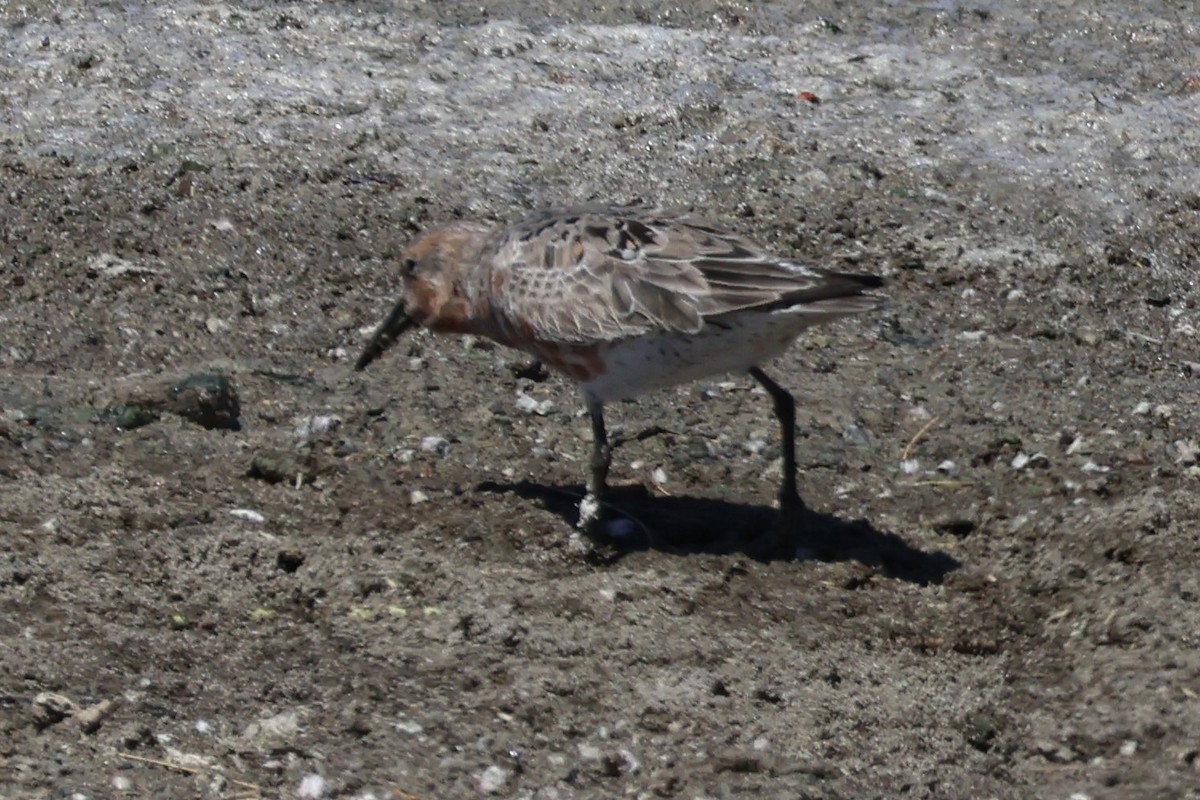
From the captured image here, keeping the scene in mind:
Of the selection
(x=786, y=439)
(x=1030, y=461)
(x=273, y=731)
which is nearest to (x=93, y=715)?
(x=273, y=731)

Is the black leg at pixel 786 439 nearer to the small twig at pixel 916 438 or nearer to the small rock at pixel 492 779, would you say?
the small twig at pixel 916 438

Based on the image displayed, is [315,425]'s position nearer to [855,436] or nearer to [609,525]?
[609,525]

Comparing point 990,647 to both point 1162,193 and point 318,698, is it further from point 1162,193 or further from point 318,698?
point 1162,193

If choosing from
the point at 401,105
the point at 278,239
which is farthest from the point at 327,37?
the point at 278,239

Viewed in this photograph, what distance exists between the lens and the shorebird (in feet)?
20.1

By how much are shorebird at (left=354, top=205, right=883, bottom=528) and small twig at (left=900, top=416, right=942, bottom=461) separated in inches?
29.1

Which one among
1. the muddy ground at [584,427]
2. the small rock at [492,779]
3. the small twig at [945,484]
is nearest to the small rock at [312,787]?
the muddy ground at [584,427]

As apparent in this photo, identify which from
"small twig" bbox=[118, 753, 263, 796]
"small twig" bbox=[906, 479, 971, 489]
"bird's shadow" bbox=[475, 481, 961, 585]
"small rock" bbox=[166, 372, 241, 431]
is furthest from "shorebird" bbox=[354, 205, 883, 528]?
"small twig" bbox=[118, 753, 263, 796]

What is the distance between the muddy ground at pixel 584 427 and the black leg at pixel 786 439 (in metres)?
0.20

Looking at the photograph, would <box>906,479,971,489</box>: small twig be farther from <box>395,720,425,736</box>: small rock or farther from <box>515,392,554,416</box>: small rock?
<box>395,720,425,736</box>: small rock

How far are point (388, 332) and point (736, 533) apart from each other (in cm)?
179

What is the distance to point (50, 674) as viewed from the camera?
5355 mm

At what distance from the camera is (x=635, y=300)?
249 inches

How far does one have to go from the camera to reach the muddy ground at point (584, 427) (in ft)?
17.6
